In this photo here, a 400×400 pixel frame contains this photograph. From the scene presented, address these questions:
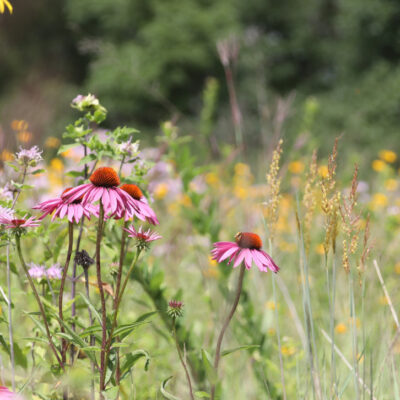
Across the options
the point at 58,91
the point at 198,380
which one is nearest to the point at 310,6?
the point at 58,91

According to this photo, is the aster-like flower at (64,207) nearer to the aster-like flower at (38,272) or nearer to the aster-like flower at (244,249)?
the aster-like flower at (244,249)

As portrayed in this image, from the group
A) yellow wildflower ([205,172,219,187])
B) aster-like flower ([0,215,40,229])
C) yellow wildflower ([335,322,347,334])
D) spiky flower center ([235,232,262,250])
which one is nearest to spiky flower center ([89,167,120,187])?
aster-like flower ([0,215,40,229])

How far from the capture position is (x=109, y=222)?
102 cm

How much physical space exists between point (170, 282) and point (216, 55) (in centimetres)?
1281

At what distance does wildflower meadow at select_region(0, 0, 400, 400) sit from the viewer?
895 millimetres

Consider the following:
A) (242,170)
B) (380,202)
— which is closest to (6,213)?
(380,202)

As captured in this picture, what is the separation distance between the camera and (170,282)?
2.67 meters

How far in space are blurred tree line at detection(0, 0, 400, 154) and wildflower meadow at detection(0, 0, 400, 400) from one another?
8.91 meters

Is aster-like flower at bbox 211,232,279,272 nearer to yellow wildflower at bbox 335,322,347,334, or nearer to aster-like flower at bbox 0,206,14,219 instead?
aster-like flower at bbox 0,206,14,219

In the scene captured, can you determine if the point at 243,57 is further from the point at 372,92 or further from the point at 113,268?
the point at 113,268

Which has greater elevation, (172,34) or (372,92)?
(172,34)

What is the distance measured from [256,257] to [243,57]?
1408 cm

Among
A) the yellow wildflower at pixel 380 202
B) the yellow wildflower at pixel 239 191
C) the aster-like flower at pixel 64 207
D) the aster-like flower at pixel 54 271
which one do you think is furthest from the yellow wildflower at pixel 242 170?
the aster-like flower at pixel 64 207

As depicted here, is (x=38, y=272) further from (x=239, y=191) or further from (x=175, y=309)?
(x=239, y=191)
